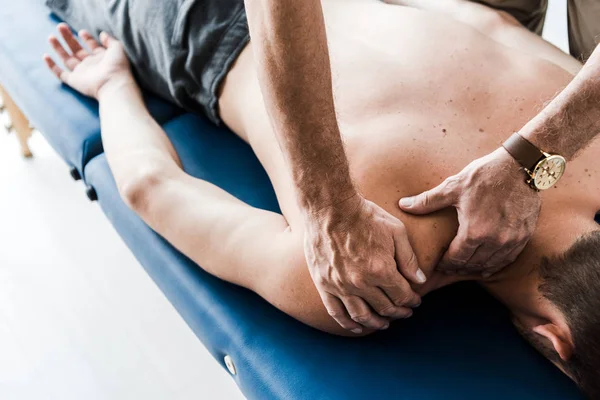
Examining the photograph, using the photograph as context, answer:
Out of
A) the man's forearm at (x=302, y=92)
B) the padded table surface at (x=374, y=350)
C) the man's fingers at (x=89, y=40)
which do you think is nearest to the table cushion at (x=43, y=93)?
the man's fingers at (x=89, y=40)

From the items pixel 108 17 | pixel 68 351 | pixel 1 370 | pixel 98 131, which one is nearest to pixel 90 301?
pixel 68 351

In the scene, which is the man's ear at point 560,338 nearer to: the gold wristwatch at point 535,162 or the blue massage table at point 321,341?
the blue massage table at point 321,341

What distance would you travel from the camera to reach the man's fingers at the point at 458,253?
1.01m

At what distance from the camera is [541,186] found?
1013 millimetres

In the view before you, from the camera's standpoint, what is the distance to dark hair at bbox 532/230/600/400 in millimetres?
933

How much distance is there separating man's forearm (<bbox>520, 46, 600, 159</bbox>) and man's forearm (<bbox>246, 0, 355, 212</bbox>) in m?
0.32

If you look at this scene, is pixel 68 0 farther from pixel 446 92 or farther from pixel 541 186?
pixel 541 186

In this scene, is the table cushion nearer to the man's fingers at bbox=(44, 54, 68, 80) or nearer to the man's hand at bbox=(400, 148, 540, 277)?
the man's fingers at bbox=(44, 54, 68, 80)

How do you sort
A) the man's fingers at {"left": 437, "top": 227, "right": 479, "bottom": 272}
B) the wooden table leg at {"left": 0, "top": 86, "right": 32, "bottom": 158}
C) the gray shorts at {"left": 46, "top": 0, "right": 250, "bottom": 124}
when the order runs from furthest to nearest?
the wooden table leg at {"left": 0, "top": 86, "right": 32, "bottom": 158} < the gray shorts at {"left": 46, "top": 0, "right": 250, "bottom": 124} < the man's fingers at {"left": 437, "top": 227, "right": 479, "bottom": 272}

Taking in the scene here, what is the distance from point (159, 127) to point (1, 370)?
34.0 inches

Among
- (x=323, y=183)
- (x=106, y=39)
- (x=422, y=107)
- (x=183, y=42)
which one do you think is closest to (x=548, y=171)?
(x=422, y=107)

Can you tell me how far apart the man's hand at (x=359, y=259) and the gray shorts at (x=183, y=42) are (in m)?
0.58

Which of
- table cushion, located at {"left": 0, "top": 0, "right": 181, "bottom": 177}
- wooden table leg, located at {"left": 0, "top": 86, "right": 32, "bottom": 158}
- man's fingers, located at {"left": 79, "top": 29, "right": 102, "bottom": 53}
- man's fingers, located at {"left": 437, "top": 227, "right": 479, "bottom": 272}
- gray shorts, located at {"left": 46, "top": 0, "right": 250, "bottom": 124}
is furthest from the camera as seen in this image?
wooden table leg, located at {"left": 0, "top": 86, "right": 32, "bottom": 158}

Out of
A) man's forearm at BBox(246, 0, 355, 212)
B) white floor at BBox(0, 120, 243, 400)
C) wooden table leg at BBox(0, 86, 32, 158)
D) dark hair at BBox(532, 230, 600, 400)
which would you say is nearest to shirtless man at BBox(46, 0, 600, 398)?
dark hair at BBox(532, 230, 600, 400)
